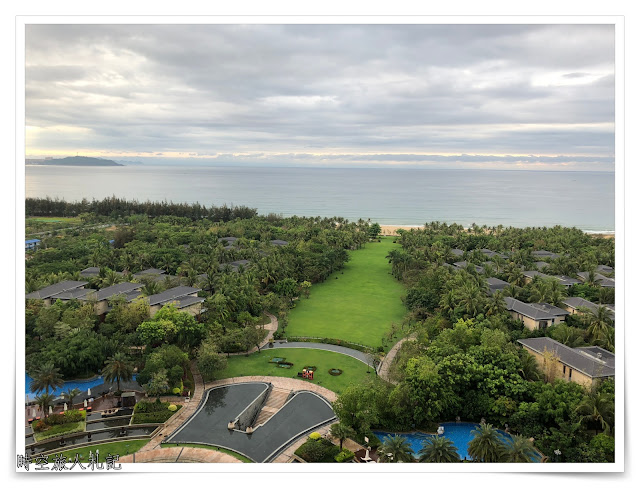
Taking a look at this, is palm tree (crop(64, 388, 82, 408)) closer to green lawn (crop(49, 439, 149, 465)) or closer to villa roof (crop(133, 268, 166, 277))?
green lawn (crop(49, 439, 149, 465))

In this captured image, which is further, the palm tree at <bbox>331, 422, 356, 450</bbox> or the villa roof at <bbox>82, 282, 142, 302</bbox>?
the villa roof at <bbox>82, 282, 142, 302</bbox>

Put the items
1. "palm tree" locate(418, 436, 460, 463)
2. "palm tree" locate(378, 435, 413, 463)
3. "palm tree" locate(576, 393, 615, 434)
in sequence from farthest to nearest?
"palm tree" locate(576, 393, 615, 434), "palm tree" locate(378, 435, 413, 463), "palm tree" locate(418, 436, 460, 463)

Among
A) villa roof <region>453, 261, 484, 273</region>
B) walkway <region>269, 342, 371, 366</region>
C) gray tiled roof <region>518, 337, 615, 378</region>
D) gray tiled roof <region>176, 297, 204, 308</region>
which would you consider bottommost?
walkway <region>269, 342, 371, 366</region>

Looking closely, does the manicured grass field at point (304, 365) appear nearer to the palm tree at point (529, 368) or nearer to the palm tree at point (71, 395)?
the palm tree at point (71, 395)

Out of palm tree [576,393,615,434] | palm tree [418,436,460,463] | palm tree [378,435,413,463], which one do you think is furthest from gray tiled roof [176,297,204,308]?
palm tree [576,393,615,434]

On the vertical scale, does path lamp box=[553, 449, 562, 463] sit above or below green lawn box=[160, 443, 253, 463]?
above

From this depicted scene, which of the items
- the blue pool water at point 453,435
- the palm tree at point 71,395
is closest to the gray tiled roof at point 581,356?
the blue pool water at point 453,435

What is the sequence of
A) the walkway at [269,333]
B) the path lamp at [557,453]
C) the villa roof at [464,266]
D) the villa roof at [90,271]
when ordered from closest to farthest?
the path lamp at [557,453] → the walkway at [269,333] → the villa roof at [90,271] → the villa roof at [464,266]
